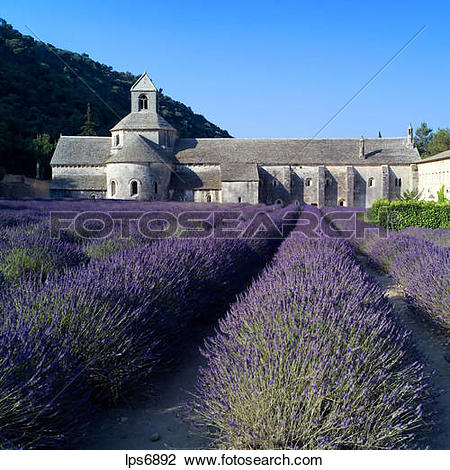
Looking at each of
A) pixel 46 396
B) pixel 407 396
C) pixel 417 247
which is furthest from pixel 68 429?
pixel 417 247

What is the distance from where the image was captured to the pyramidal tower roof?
35.1 metres

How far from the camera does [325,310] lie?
2893 millimetres

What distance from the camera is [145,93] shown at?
35375 mm

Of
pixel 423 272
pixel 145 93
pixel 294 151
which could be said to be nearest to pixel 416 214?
pixel 423 272

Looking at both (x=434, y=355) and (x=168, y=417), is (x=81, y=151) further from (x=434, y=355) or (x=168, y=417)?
(x=168, y=417)

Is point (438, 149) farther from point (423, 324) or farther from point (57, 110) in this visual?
point (423, 324)

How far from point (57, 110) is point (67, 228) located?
46597mm

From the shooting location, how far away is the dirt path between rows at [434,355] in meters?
2.54

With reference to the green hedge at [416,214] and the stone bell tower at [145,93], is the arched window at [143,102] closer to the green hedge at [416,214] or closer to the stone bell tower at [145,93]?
the stone bell tower at [145,93]

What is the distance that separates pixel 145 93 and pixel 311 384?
36.2 meters

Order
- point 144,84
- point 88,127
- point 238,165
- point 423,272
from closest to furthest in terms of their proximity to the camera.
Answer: point 423,272
point 238,165
point 144,84
point 88,127

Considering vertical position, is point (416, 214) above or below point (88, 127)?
below

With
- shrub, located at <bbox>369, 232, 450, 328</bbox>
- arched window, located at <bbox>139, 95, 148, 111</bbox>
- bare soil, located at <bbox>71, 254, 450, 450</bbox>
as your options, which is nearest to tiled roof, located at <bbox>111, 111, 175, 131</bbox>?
arched window, located at <bbox>139, 95, 148, 111</bbox>

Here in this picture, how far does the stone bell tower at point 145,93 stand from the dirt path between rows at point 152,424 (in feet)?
112
